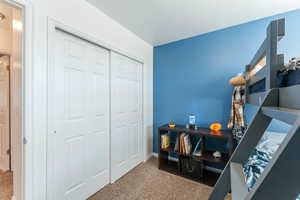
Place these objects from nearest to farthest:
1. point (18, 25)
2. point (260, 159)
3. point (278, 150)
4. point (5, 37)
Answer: point (278, 150), point (260, 159), point (18, 25), point (5, 37)

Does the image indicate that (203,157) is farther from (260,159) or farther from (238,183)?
(238,183)

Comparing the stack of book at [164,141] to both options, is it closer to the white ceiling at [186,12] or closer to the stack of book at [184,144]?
the stack of book at [184,144]

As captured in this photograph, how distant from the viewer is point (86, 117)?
68.1 inches

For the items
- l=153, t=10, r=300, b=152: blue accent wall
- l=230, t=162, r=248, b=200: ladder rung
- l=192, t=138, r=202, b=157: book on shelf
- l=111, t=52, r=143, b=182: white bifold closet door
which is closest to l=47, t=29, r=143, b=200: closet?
l=111, t=52, r=143, b=182: white bifold closet door

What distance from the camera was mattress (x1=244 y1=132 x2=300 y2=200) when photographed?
37.9 inches

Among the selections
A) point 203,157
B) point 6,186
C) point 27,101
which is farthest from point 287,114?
point 6,186

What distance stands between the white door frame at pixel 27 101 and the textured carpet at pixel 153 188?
0.85 metres

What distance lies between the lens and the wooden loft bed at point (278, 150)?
377 millimetres

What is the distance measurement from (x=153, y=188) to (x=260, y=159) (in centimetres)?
141

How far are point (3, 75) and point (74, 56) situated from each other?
191cm

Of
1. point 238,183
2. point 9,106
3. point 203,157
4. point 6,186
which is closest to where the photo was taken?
point 238,183

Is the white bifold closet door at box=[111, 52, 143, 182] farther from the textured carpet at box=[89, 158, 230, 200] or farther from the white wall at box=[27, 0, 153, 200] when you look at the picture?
the white wall at box=[27, 0, 153, 200]

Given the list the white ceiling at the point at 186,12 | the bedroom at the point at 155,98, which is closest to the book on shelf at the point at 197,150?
the bedroom at the point at 155,98

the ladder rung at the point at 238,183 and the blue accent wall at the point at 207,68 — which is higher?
the blue accent wall at the point at 207,68
